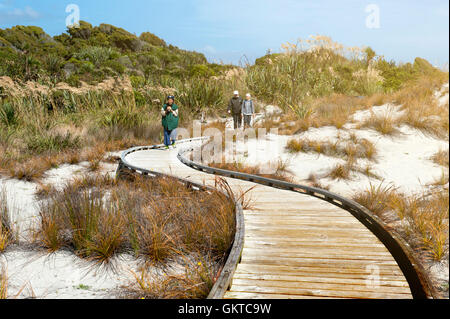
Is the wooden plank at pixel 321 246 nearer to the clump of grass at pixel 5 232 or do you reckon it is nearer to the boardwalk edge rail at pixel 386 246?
the boardwalk edge rail at pixel 386 246

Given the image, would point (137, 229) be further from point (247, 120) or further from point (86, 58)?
point (86, 58)

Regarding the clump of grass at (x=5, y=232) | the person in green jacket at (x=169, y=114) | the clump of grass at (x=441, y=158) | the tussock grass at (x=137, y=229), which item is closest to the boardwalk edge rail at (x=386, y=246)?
the tussock grass at (x=137, y=229)

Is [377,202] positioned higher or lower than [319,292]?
higher

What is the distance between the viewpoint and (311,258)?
373cm

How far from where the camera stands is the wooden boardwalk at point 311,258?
10.3ft

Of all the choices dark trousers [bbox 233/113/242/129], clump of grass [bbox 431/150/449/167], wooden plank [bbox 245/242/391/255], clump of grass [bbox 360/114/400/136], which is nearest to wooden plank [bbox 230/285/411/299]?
wooden plank [bbox 245/242/391/255]

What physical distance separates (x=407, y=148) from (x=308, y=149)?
2803mm

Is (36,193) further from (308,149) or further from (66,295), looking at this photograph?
(308,149)

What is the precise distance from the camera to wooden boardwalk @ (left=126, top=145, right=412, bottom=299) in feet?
10.3

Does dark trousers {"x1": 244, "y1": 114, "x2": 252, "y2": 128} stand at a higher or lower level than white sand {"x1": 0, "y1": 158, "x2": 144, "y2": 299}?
higher

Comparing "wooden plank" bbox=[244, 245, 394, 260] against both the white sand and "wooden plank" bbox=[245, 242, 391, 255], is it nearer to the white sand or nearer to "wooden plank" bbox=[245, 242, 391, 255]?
"wooden plank" bbox=[245, 242, 391, 255]

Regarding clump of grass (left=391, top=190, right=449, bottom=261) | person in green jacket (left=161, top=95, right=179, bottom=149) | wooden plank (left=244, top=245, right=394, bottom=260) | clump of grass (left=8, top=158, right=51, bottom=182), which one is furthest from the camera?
person in green jacket (left=161, top=95, right=179, bottom=149)

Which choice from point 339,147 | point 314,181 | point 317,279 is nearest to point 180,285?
point 317,279

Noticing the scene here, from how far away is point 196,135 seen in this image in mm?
14102
